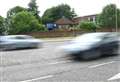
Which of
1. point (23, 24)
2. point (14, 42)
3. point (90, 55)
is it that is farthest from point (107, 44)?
point (23, 24)

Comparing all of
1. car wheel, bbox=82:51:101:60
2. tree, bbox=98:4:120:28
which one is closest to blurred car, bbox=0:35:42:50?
car wheel, bbox=82:51:101:60

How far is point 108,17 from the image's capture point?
217 ft

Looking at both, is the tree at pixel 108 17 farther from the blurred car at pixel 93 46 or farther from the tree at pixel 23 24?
the blurred car at pixel 93 46

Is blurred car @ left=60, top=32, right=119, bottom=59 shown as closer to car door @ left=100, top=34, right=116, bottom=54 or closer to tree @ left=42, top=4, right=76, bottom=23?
car door @ left=100, top=34, right=116, bottom=54

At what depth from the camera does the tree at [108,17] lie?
63.8m

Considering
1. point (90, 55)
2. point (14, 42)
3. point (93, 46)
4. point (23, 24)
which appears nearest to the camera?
point (90, 55)

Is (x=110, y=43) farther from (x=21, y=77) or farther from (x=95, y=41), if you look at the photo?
(x=21, y=77)

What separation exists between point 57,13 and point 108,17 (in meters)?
40.4

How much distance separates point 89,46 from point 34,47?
10.3 meters

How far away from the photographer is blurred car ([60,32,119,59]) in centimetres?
1372

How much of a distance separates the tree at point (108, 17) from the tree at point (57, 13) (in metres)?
34.1

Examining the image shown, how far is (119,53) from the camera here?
53.1ft

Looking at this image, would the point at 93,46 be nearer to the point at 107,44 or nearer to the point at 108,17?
the point at 107,44

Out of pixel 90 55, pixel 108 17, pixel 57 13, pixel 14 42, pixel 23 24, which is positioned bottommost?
pixel 90 55
